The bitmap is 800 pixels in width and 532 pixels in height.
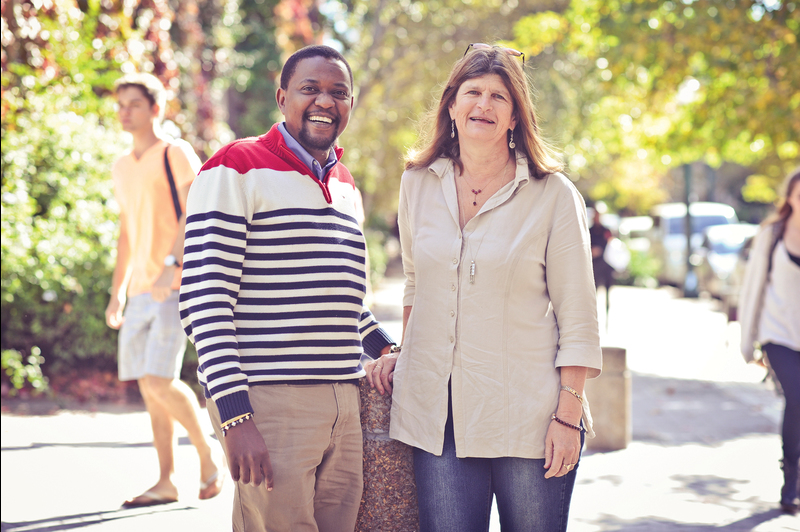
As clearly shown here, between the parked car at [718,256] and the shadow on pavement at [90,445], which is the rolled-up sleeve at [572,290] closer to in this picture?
the shadow on pavement at [90,445]

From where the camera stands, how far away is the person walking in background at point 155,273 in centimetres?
430

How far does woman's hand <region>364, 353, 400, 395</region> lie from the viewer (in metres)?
2.75

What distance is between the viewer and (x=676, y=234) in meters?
24.6

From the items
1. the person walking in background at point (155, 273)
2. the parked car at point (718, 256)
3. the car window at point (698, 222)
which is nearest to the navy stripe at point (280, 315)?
the person walking in background at point (155, 273)

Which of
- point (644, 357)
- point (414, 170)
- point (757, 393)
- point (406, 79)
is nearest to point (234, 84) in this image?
point (406, 79)

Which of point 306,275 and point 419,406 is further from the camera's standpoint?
point 419,406

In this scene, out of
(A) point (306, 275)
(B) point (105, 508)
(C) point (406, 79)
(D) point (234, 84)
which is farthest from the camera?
(C) point (406, 79)

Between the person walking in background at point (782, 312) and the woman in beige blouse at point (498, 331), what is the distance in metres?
2.96

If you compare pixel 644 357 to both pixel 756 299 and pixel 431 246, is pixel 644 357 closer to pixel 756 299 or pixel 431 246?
pixel 756 299

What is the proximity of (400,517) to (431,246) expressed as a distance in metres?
0.93

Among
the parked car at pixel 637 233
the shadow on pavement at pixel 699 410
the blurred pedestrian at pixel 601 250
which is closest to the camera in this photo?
the shadow on pavement at pixel 699 410

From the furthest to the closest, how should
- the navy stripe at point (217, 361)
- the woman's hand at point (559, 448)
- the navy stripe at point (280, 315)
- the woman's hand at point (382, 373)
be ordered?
the woman's hand at point (382, 373)
the woman's hand at point (559, 448)
the navy stripe at point (280, 315)
the navy stripe at point (217, 361)

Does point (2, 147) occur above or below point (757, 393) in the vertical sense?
above

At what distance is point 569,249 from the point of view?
8.27 ft
